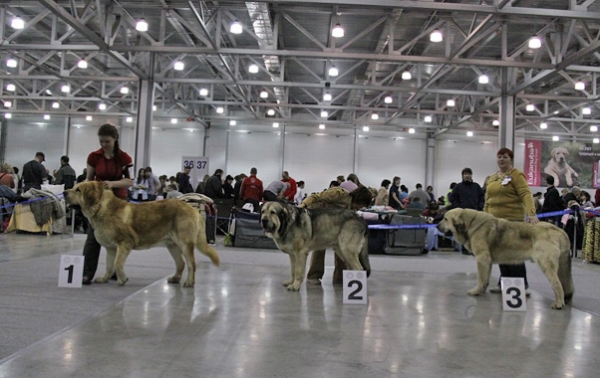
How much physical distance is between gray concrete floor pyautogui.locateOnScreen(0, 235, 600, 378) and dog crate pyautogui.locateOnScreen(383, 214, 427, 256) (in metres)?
4.37

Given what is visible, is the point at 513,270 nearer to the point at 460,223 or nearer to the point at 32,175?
the point at 460,223

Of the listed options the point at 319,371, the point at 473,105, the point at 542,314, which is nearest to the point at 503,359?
the point at 319,371

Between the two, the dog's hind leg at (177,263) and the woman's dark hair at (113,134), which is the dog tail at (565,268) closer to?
the dog's hind leg at (177,263)

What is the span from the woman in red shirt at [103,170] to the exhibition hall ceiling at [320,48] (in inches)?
207

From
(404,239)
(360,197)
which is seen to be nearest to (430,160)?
(404,239)

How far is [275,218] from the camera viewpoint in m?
4.98

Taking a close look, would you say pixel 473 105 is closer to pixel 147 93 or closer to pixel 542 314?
pixel 147 93

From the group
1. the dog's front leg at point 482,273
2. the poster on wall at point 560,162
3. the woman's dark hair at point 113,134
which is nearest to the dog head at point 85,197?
the woman's dark hair at point 113,134

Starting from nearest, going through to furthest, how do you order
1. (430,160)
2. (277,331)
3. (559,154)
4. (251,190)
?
(277,331) < (251,190) < (559,154) < (430,160)

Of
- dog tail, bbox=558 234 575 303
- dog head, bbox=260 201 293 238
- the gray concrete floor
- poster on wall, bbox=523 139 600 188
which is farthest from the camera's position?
poster on wall, bbox=523 139 600 188

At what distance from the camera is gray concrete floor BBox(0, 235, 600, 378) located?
2.73 m

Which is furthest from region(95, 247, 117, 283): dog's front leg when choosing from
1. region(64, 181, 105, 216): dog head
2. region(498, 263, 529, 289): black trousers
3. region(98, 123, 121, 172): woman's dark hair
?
region(498, 263, 529, 289): black trousers

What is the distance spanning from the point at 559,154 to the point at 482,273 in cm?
1967

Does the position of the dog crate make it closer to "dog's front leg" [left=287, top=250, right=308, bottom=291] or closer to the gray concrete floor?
the gray concrete floor
